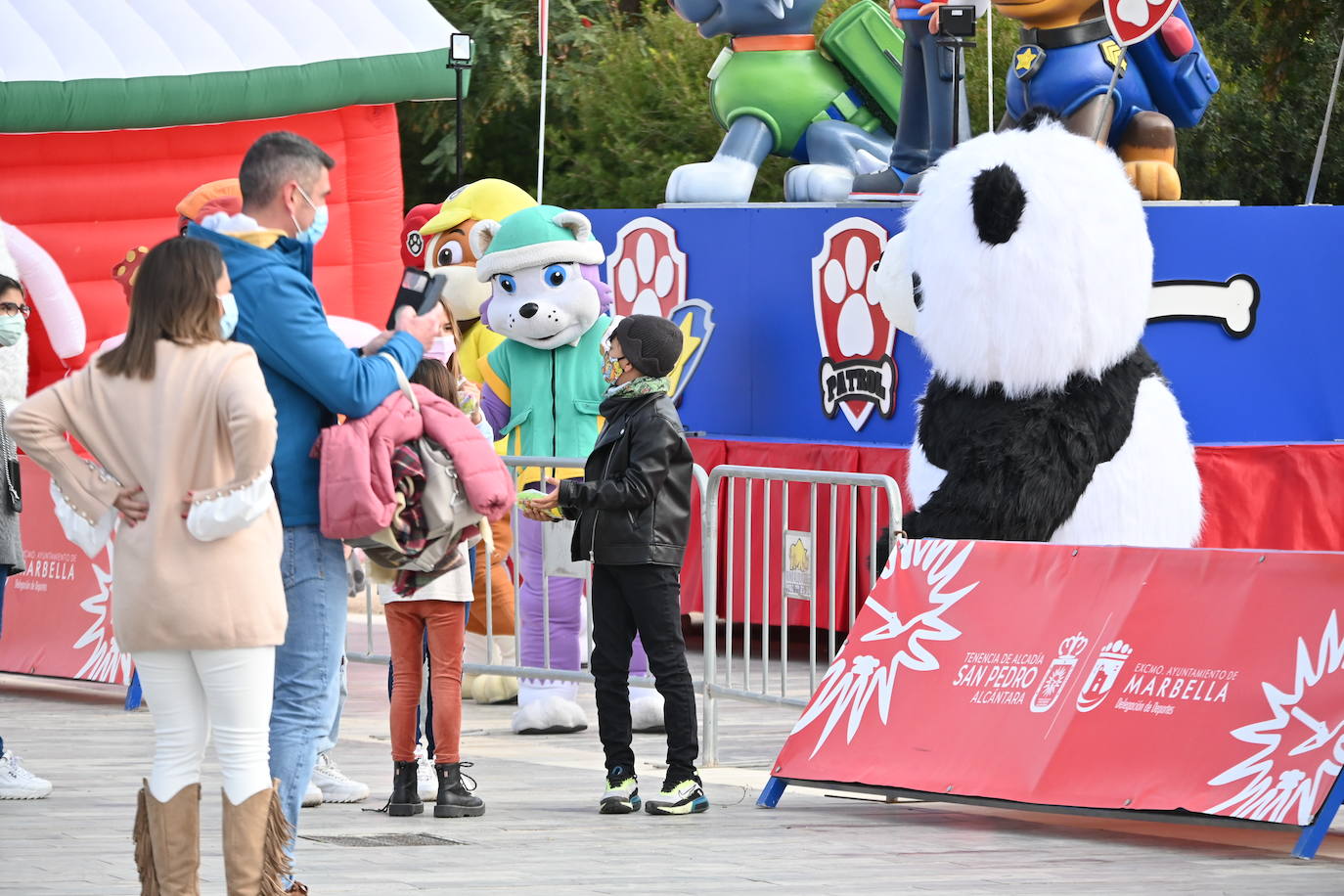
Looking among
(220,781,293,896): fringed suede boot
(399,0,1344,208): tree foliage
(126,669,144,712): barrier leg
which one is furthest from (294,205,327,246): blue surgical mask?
(399,0,1344,208): tree foliage

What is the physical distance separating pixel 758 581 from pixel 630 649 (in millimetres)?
4578

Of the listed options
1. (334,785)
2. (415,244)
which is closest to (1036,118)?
(334,785)

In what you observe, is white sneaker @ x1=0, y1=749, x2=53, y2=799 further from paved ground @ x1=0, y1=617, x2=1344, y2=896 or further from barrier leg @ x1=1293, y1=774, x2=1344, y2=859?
barrier leg @ x1=1293, y1=774, x2=1344, y2=859

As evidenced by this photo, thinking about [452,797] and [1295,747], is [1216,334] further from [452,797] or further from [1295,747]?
[452,797]

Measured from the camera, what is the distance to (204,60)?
15.6 meters

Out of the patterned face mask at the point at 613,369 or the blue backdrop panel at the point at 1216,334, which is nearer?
the patterned face mask at the point at 613,369

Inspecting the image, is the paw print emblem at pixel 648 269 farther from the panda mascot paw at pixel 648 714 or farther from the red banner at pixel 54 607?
the red banner at pixel 54 607

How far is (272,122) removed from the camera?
1650 centimetres

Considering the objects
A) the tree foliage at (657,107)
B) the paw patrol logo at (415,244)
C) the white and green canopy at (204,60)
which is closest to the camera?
the paw patrol logo at (415,244)

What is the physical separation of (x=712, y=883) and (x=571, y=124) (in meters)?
21.3

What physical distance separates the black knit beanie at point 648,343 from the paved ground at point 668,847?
1.45 meters

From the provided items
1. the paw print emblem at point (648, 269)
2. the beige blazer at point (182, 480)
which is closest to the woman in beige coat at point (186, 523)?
the beige blazer at point (182, 480)

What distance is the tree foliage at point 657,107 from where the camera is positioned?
2145 centimetres

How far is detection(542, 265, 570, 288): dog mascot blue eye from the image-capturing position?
31.0 ft
